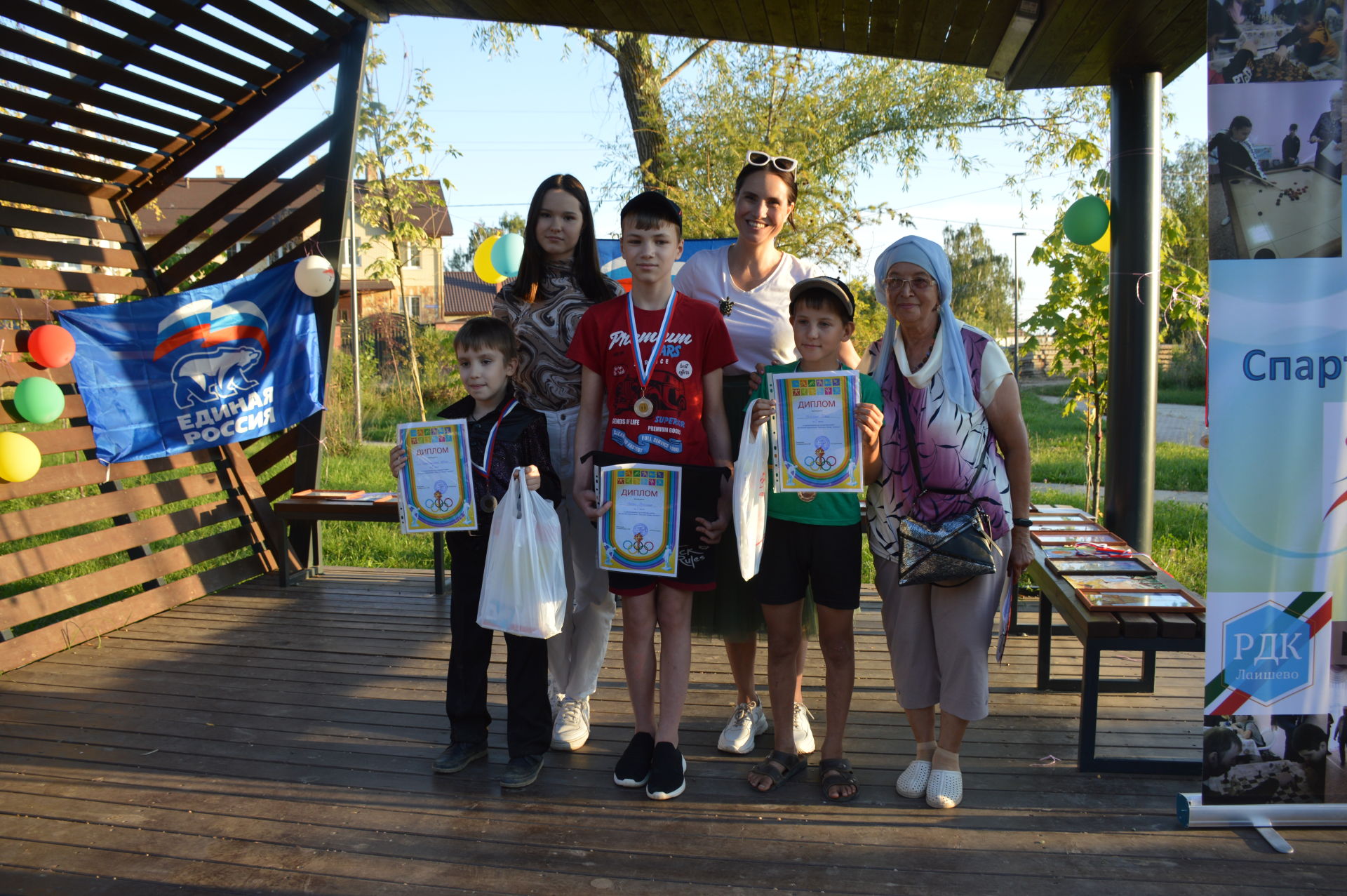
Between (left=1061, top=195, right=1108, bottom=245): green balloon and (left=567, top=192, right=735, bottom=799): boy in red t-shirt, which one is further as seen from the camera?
(left=1061, top=195, right=1108, bottom=245): green balloon

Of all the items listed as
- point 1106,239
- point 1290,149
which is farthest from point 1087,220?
point 1290,149

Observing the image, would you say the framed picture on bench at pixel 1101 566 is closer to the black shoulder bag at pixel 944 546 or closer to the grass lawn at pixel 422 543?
the black shoulder bag at pixel 944 546

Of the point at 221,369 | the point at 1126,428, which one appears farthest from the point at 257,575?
the point at 1126,428

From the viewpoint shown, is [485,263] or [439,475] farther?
[485,263]

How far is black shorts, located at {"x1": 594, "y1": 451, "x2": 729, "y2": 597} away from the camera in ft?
9.96

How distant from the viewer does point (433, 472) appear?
10.4 ft

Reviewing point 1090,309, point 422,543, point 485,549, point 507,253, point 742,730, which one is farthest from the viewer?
point 422,543

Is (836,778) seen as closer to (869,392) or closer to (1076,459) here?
(869,392)

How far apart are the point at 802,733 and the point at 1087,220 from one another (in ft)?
9.99

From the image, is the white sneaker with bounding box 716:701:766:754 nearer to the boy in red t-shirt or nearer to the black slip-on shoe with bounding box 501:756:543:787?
the boy in red t-shirt

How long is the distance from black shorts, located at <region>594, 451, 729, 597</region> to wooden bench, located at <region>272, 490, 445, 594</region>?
2589 millimetres

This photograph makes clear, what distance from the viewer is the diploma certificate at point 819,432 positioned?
9.39 feet

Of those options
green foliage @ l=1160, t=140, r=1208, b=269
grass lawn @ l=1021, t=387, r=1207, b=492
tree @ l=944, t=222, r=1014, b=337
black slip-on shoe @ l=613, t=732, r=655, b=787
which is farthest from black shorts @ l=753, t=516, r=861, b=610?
tree @ l=944, t=222, r=1014, b=337

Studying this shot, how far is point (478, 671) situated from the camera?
3377 millimetres
